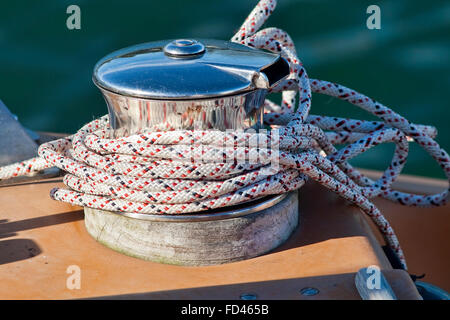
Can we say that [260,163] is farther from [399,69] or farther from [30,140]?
[399,69]

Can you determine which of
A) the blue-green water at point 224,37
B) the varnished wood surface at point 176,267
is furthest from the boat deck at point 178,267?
the blue-green water at point 224,37

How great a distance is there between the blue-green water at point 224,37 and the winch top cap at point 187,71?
65.1 inches

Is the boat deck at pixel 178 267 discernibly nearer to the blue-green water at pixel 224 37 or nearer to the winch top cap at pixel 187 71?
the winch top cap at pixel 187 71

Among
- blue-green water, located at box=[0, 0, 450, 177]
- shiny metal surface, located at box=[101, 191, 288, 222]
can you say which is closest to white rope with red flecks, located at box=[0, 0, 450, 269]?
shiny metal surface, located at box=[101, 191, 288, 222]

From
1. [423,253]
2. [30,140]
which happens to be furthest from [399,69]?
[30,140]

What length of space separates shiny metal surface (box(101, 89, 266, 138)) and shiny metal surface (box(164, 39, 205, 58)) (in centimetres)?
11

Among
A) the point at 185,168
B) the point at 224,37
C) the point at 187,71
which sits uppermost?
the point at 187,71

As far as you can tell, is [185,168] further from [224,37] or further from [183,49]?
[224,37]

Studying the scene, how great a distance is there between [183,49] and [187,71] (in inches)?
2.8

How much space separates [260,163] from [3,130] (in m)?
0.63

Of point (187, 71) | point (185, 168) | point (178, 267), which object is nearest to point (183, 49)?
point (187, 71)

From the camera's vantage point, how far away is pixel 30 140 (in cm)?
150

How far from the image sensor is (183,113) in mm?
1087

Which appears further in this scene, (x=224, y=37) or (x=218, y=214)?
(x=224, y=37)
